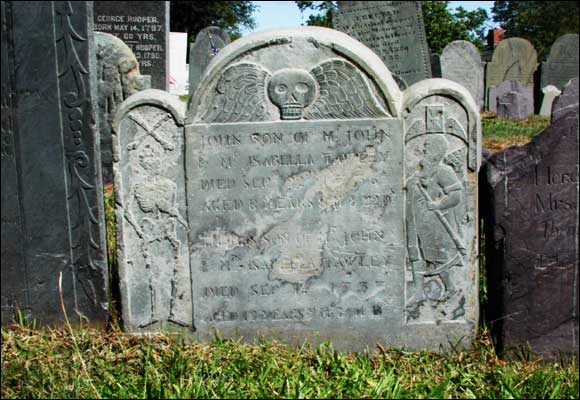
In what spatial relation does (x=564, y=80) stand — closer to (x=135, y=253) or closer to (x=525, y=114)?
(x=525, y=114)

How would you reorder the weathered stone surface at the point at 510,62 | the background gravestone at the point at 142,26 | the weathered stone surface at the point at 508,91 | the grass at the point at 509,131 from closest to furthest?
the grass at the point at 509,131 → the background gravestone at the point at 142,26 → the weathered stone surface at the point at 508,91 → the weathered stone surface at the point at 510,62

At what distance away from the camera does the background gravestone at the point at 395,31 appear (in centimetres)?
862

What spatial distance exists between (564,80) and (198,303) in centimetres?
1478

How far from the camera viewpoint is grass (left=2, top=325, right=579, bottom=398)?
312cm

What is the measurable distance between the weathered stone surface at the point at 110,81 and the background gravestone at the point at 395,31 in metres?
3.13

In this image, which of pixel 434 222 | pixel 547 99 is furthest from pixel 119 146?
pixel 547 99

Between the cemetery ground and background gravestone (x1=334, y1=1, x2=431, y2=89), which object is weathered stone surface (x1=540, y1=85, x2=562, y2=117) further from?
the cemetery ground

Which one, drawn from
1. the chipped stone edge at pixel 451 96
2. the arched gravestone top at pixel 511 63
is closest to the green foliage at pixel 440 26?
the arched gravestone top at pixel 511 63

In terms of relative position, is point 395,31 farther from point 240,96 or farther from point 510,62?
point 510,62

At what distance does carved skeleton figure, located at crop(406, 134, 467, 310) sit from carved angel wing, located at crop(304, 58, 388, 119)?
42cm

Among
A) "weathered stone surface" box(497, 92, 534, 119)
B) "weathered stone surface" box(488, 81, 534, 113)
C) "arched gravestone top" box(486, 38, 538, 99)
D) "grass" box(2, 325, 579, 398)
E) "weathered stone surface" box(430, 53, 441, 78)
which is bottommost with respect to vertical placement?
"grass" box(2, 325, 579, 398)

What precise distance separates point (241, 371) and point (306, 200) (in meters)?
1.05

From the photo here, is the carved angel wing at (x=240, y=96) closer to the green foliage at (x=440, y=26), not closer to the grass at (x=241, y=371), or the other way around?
the grass at (x=241, y=371)

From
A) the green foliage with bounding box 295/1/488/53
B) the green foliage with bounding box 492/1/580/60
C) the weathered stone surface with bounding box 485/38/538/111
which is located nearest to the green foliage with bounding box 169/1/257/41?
the green foliage with bounding box 295/1/488/53
